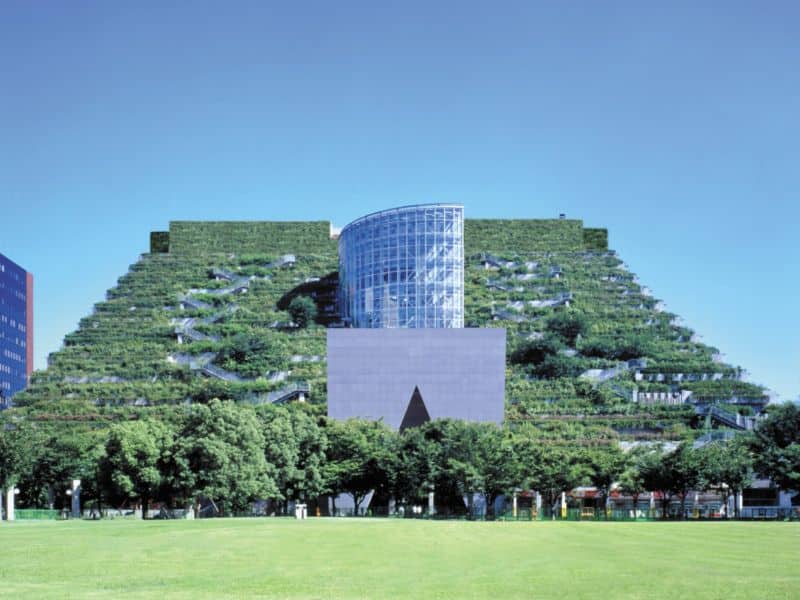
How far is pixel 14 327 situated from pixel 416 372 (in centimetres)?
8114

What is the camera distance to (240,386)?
91.0 metres

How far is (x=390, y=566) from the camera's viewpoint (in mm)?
23453

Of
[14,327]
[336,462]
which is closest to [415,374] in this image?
[336,462]

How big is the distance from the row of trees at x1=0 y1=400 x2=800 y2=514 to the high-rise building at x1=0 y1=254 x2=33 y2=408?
75.2m

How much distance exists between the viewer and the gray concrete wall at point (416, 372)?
8819 centimetres

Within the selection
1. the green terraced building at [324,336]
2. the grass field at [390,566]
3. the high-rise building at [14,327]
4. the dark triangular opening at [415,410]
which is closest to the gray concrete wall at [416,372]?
the dark triangular opening at [415,410]

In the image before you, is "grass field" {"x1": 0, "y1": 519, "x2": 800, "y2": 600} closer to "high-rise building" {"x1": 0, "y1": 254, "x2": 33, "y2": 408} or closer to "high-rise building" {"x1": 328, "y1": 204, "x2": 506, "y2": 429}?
"high-rise building" {"x1": 328, "y1": 204, "x2": 506, "y2": 429}

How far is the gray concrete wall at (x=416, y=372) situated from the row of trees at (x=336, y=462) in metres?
14.9

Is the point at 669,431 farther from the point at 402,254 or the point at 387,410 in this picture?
the point at 402,254

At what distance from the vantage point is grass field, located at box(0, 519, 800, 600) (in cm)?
1869

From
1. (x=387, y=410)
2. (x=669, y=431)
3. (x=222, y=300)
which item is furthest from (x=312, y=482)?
(x=222, y=300)

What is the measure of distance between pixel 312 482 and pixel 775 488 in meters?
33.6

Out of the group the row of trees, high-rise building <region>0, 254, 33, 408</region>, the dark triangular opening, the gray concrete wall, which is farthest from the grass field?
high-rise building <region>0, 254, 33, 408</region>

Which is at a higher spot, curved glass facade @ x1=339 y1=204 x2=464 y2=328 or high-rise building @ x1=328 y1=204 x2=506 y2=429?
curved glass facade @ x1=339 y1=204 x2=464 y2=328
